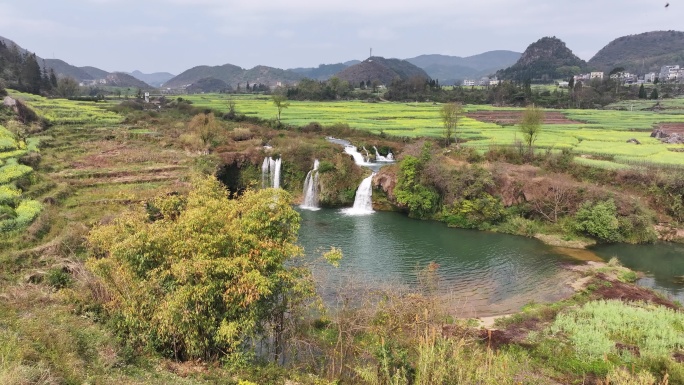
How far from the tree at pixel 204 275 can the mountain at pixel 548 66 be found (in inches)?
6660

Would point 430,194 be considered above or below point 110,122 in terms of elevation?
below

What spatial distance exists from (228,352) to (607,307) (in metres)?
13.4

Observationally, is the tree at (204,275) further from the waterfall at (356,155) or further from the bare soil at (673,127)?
the bare soil at (673,127)

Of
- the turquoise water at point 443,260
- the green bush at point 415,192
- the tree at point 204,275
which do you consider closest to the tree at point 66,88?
the turquoise water at point 443,260

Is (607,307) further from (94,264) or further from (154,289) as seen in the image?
(94,264)

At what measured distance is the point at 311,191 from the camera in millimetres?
33656

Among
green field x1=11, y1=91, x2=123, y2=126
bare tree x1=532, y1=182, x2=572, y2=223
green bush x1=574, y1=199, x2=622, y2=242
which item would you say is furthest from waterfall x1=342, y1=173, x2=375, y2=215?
green field x1=11, y1=91, x2=123, y2=126

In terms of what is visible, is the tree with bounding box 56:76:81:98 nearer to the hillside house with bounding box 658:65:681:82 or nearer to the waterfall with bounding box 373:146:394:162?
the waterfall with bounding box 373:146:394:162

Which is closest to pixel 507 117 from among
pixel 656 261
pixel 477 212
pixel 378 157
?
pixel 378 157

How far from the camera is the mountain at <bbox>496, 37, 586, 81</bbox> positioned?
168 metres

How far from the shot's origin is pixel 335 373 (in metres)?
11.0

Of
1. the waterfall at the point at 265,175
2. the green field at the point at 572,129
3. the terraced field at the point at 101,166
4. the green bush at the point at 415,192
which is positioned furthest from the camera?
the waterfall at the point at 265,175

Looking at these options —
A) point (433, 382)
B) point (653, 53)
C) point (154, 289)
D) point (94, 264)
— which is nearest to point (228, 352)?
point (154, 289)

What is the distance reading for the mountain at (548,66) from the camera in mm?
167625
